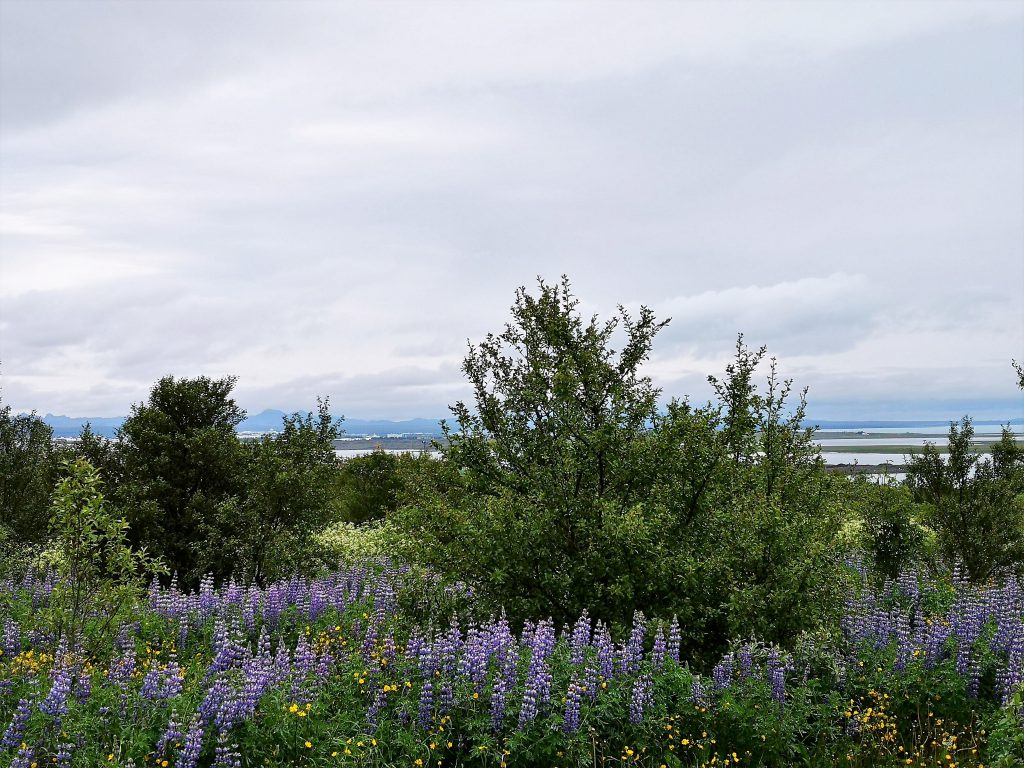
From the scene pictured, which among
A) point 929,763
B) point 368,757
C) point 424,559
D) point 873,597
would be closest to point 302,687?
point 368,757

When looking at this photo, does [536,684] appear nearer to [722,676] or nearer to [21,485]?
[722,676]

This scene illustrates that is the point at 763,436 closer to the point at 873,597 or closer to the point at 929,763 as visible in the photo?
the point at 873,597

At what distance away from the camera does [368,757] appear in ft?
18.1

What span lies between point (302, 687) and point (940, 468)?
14.6 meters

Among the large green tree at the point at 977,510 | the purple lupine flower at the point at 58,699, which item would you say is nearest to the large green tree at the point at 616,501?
the purple lupine flower at the point at 58,699

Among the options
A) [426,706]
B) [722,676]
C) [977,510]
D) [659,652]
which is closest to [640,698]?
[659,652]

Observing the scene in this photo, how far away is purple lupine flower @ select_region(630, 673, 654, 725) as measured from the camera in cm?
610

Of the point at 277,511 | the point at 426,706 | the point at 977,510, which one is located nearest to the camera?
the point at 426,706

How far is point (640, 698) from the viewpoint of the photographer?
6.11 meters

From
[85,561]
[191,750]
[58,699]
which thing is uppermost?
[85,561]

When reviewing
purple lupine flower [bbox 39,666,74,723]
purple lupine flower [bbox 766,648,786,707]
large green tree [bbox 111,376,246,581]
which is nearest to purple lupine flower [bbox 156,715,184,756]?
purple lupine flower [bbox 39,666,74,723]

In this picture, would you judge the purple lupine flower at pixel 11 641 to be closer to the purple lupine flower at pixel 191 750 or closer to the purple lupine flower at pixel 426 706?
the purple lupine flower at pixel 191 750

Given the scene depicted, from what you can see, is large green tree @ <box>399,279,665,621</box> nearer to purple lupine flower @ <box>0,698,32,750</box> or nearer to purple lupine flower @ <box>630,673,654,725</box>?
purple lupine flower @ <box>630,673,654,725</box>

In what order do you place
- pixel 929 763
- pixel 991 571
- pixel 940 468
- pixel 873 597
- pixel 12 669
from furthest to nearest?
1. pixel 940 468
2. pixel 991 571
3. pixel 873 597
4. pixel 12 669
5. pixel 929 763
